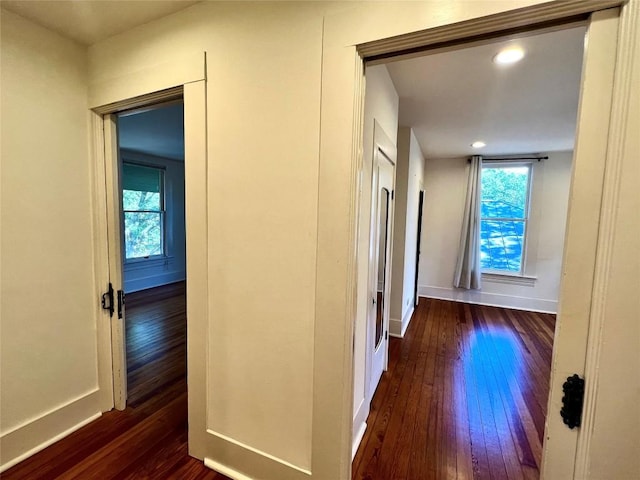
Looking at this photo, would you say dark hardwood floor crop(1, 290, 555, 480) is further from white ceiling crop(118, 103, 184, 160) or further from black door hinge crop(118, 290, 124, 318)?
white ceiling crop(118, 103, 184, 160)

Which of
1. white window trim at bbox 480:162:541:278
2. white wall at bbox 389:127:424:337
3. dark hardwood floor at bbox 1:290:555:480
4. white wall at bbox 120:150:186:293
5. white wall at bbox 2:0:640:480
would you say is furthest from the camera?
white wall at bbox 120:150:186:293

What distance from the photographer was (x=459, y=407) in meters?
2.25

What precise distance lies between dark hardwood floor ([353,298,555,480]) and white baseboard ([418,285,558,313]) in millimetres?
1182

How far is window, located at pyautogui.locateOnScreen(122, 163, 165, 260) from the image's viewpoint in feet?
16.7

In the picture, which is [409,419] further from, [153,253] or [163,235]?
[163,235]

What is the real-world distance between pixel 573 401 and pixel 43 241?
2636 millimetres

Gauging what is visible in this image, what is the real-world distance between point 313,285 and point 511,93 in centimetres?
255

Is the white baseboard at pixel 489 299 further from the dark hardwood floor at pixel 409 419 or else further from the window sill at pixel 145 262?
the window sill at pixel 145 262

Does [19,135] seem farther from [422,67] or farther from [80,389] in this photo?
[422,67]

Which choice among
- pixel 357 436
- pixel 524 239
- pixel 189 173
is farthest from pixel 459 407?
pixel 524 239

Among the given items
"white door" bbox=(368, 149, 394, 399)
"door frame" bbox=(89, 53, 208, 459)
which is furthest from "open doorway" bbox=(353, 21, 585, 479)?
"door frame" bbox=(89, 53, 208, 459)

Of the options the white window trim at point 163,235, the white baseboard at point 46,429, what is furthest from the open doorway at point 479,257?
the white window trim at point 163,235

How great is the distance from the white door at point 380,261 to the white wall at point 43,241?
1948mm

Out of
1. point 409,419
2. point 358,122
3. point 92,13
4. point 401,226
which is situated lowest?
point 409,419
